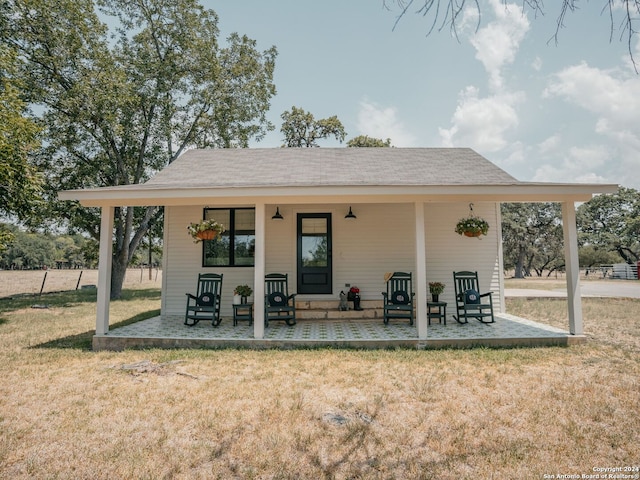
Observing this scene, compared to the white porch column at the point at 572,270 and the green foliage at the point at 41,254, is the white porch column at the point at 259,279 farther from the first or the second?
the green foliage at the point at 41,254

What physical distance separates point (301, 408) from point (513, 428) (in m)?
1.82

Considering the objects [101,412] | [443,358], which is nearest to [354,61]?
[443,358]

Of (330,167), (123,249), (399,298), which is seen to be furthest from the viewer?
(123,249)

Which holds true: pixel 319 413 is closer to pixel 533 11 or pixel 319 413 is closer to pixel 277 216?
pixel 533 11

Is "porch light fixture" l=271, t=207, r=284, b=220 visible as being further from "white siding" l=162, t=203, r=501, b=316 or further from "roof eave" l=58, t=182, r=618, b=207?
"roof eave" l=58, t=182, r=618, b=207

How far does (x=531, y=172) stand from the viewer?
1455 cm

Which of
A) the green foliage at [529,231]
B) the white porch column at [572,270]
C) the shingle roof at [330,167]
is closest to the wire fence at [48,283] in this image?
the shingle roof at [330,167]

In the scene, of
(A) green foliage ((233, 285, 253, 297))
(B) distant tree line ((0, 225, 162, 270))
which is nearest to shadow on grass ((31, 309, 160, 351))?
(A) green foliage ((233, 285, 253, 297))

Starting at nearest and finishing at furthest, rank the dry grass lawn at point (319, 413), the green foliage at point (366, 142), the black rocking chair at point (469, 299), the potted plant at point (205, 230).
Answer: the dry grass lawn at point (319, 413), the potted plant at point (205, 230), the black rocking chair at point (469, 299), the green foliage at point (366, 142)

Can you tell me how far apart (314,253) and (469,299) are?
333 centimetres

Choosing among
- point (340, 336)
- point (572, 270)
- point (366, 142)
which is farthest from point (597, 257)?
point (340, 336)

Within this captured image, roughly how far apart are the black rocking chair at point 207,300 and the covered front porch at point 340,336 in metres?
0.20

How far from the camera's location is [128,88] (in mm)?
13258

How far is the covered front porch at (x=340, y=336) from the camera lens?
546cm
